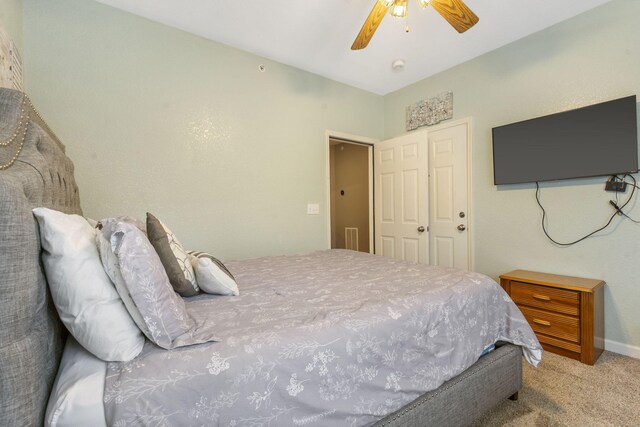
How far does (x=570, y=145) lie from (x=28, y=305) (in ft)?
11.0

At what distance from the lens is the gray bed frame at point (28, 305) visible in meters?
0.63

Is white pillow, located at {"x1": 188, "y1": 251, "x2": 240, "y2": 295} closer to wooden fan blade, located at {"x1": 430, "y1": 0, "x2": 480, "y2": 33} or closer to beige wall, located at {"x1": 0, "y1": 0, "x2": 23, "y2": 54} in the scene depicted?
beige wall, located at {"x1": 0, "y1": 0, "x2": 23, "y2": 54}

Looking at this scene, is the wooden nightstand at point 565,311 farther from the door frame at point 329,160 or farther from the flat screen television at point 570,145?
the door frame at point 329,160

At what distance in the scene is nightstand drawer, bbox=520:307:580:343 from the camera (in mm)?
2066

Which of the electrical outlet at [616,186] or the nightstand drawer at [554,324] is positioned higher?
the electrical outlet at [616,186]

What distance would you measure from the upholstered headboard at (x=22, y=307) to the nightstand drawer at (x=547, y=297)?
2.92 meters

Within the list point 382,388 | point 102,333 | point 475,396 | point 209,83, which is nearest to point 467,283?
point 475,396

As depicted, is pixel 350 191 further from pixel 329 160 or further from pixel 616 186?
pixel 616 186

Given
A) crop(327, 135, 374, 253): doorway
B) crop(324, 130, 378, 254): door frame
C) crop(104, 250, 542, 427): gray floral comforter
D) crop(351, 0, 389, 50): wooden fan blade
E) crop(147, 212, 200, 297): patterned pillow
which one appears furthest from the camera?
crop(327, 135, 374, 253): doorway

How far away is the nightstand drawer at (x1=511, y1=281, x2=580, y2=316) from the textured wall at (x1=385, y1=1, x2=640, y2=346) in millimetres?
411

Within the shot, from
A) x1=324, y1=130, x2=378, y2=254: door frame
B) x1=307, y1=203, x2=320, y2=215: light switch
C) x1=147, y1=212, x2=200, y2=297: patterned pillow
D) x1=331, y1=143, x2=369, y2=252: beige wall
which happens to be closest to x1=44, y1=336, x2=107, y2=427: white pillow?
x1=147, y1=212, x2=200, y2=297: patterned pillow

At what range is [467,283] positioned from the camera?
57.5 inches

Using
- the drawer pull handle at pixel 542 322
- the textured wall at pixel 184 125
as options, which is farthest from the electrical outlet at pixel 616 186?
the textured wall at pixel 184 125

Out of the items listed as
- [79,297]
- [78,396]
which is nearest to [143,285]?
[79,297]
